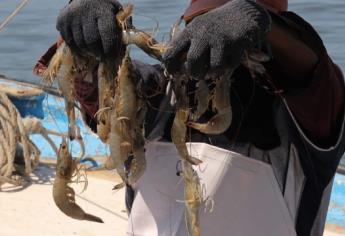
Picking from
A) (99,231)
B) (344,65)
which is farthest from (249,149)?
(344,65)

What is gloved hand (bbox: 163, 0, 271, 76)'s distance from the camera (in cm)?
157

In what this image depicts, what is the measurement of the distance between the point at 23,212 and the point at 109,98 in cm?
229

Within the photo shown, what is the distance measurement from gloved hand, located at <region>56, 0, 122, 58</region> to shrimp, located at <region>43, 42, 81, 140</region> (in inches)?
3.6

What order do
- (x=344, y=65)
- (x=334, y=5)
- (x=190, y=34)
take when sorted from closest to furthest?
(x=190, y=34) < (x=344, y=65) < (x=334, y=5)

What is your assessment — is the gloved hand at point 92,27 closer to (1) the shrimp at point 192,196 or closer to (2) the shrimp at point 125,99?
(2) the shrimp at point 125,99

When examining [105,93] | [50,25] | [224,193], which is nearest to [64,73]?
[105,93]

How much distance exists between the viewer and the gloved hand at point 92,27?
1.70 metres

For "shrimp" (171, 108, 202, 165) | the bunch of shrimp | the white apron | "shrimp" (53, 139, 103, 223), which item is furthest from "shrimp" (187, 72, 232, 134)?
"shrimp" (53, 139, 103, 223)

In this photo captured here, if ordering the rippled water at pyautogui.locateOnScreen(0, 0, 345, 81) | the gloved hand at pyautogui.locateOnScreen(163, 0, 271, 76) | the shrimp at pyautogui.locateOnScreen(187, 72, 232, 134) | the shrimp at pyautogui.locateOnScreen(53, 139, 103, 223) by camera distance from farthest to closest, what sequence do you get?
the rippled water at pyautogui.locateOnScreen(0, 0, 345, 81)
the shrimp at pyautogui.locateOnScreen(53, 139, 103, 223)
the shrimp at pyautogui.locateOnScreen(187, 72, 232, 134)
the gloved hand at pyautogui.locateOnScreen(163, 0, 271, 76)

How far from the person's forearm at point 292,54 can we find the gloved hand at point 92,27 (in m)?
0.33

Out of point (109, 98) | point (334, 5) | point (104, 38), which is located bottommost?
point (334, 5)

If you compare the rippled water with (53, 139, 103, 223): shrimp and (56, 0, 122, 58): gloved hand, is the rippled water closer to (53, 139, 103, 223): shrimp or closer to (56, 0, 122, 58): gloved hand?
(53, 139, 103, 223): shrimp

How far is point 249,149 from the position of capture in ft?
6.62

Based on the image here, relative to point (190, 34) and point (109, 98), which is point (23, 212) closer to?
point (109, 98)
